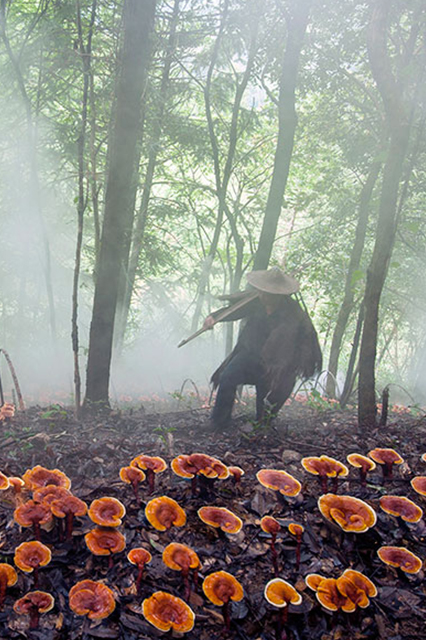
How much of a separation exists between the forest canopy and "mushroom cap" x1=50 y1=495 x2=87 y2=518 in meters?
2.25

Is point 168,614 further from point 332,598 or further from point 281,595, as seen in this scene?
point 332,598

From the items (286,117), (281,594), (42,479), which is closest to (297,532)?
(281,594)

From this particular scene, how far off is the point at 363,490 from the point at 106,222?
3809mm

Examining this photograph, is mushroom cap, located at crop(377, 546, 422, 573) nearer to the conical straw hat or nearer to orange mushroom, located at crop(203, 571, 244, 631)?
orange mushroom, located at crop(203, 571, 244, 631)

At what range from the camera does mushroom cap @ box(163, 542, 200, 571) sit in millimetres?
1714

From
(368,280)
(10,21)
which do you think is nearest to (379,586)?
(368,280)

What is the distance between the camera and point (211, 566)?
208 centimetres

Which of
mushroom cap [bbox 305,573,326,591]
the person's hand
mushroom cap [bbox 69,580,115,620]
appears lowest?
mushroom cap [bbox 69,580,115,620]

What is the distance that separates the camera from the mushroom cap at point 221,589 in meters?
1.60

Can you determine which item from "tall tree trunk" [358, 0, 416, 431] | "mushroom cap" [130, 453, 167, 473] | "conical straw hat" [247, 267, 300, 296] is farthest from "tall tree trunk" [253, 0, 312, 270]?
"mushroom cap" [130, 453, 167, 473]

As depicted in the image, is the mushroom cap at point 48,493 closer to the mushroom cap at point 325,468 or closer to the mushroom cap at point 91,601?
the mushroom cap at point 91,601

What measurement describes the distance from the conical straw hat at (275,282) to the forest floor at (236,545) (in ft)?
4.94

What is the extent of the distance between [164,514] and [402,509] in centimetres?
121

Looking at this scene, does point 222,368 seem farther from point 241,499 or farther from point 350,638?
point 350,638
